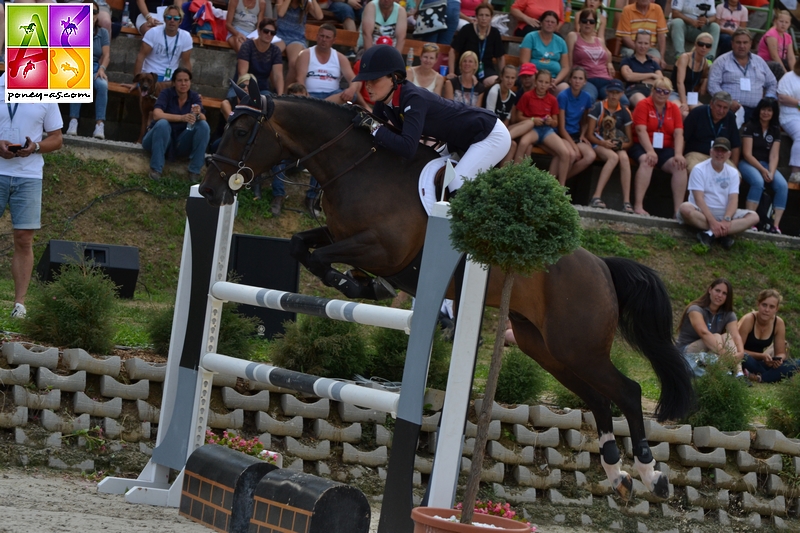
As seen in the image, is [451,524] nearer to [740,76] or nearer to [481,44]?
[481,44]

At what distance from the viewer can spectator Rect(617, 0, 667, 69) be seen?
39.7ft

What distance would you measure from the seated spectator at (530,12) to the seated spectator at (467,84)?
73.8 inches

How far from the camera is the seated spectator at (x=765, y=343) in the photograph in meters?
8.16

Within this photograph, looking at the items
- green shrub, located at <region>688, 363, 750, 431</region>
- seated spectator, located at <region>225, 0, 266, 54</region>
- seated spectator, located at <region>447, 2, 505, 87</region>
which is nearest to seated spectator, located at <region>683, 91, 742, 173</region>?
seated spectator, located at <region>447, 2, 505, 87</region>

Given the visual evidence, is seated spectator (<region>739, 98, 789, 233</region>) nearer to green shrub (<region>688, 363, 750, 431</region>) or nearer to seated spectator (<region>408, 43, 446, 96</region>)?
seated spectator (<region>408, 43, 446, 96</region>)

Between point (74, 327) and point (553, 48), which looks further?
point (553, 48)

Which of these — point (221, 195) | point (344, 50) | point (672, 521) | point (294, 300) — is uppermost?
point (344, 50)

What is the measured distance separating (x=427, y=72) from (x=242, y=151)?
5.34m

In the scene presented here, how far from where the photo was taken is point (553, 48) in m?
10.9

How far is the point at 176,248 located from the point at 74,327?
3.31 m

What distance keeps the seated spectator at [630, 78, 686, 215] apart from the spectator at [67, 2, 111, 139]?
5738 mm

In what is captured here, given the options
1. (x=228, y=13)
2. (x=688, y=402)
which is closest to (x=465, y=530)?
(x=688, y=402)

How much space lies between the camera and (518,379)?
6.27 m

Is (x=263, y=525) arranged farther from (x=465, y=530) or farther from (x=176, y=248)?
(x=176, y=248)
